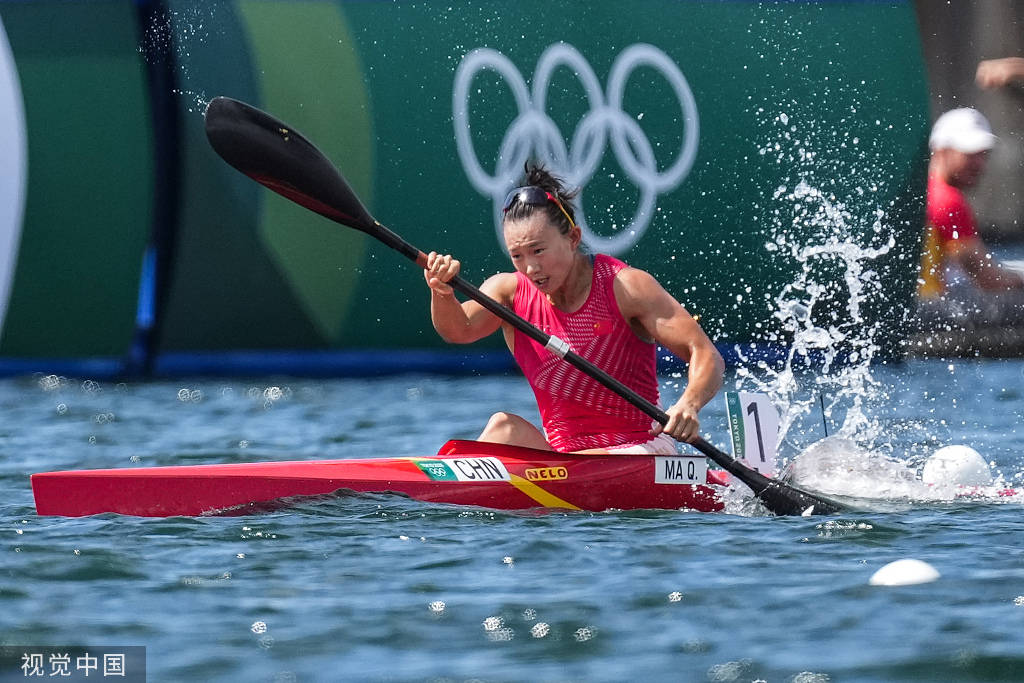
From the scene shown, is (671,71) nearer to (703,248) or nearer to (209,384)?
(703,248)

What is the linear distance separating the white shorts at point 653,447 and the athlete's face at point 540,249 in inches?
26.5

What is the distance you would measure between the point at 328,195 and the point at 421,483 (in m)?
1.34

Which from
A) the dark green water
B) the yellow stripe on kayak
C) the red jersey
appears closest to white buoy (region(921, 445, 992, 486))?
the dark green water

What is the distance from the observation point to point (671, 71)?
1164cm

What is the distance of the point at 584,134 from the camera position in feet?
38.1

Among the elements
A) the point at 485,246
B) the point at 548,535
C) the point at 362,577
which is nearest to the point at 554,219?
the point at 548,535

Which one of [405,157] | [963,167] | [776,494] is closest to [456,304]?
[776,494]

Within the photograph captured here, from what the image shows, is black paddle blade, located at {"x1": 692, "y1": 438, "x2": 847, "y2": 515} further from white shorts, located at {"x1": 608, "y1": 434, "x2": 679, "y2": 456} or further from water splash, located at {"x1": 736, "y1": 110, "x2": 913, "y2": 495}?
water splash, located at {"x1": 736, "y1": 110, "x2": 913, "y2": 495}

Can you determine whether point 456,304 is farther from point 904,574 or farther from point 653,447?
point 904,574

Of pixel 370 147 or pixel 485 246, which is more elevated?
pixel 370 147

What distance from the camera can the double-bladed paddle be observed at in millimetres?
5875

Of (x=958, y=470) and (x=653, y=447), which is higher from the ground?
(x=653, y=447)

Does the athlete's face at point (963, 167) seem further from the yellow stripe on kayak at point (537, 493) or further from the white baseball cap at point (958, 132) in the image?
the yellow stripe on kayak at point (537, 493)

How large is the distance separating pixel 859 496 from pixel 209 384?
6480mm
